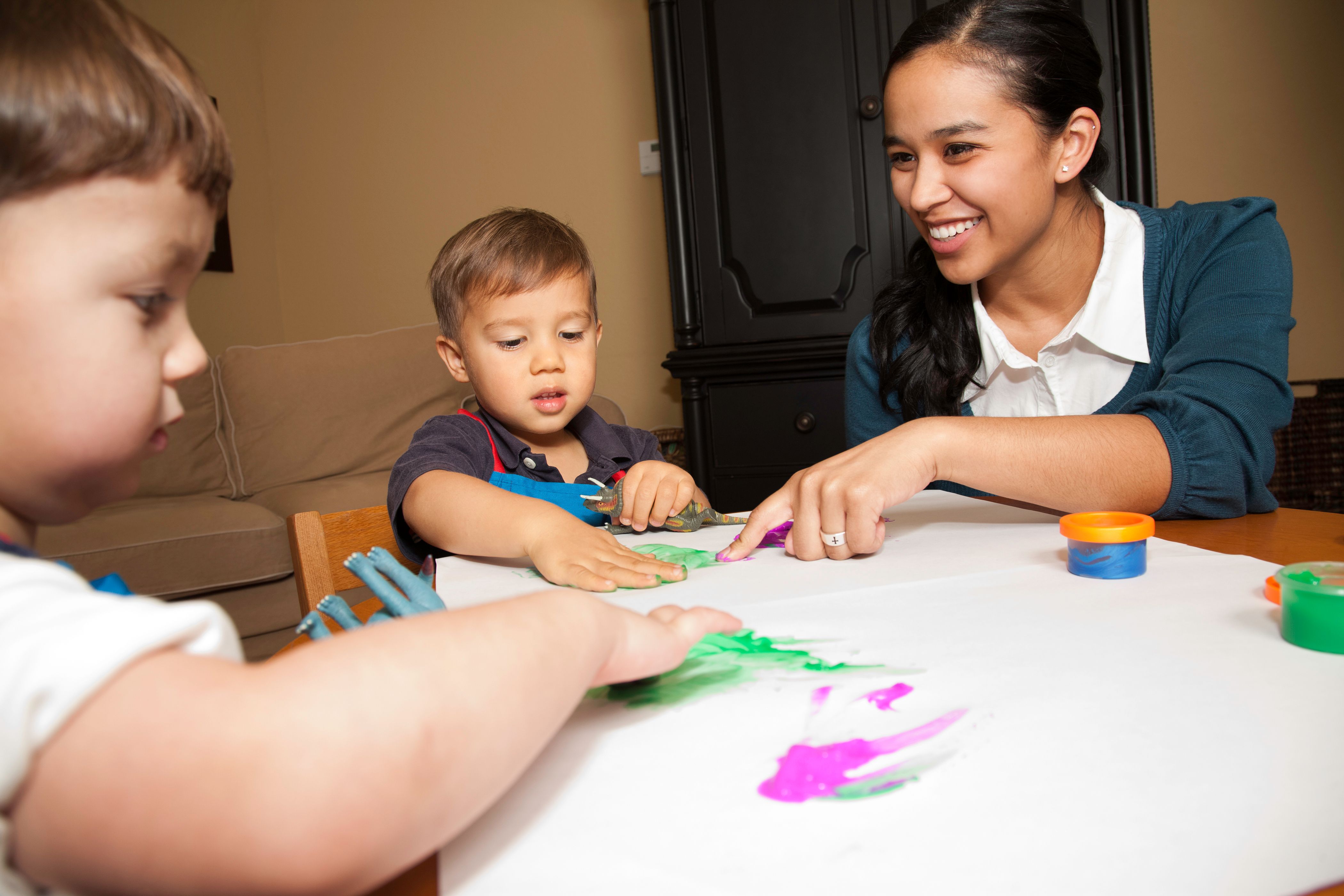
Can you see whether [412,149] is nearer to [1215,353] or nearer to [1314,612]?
[1215,353]

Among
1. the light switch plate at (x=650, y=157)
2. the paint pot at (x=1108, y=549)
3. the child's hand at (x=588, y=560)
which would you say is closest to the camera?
the paint pot at (x=1108, y=549)

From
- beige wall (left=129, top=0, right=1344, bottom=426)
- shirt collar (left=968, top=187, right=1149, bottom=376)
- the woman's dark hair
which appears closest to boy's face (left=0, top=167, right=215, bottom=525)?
the woman's dark hair

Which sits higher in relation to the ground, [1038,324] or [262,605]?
[1038,324]

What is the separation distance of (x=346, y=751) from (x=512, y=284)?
0.89 m

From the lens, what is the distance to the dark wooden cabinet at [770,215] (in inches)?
89.4

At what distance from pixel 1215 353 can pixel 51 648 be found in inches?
39.7

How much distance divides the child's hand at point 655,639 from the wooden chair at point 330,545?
0.50 meters

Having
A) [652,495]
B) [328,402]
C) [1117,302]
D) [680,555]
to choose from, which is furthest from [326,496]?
[1117,302]

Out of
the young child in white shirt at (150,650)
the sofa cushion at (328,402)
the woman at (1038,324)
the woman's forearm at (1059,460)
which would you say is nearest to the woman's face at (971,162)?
the woman at (1038,324)

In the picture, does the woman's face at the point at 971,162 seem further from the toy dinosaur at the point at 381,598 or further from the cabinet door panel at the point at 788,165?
the cabinet door panel at the point at 788,165

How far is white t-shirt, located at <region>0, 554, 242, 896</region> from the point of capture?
0.79ft

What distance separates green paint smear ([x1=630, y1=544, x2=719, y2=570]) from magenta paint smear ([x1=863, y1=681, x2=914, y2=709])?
33 centimetres

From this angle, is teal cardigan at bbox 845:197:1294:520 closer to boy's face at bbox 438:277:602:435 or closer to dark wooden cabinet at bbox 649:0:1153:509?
boy's face at bbox 438:277:602:435

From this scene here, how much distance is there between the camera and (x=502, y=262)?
3.58 ft
